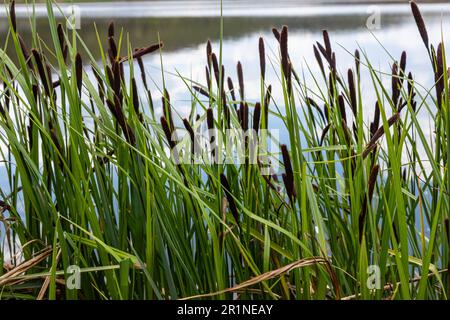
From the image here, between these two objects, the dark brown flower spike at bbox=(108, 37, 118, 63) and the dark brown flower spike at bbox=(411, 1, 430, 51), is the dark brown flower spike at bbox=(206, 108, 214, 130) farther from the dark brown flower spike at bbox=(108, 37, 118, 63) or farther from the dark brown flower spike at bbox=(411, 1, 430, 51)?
the dark brown flower spike at bbox=(411, 1, 430, 51)

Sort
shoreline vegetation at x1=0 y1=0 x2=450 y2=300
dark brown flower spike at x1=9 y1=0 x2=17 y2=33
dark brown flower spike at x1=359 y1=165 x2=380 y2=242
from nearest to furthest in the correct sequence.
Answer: dark brown flower spike at x1=359 y1=165 x2=380 y2=242 → shoreline vegetation at x1=0 y1=0 x2=450 y2=300 → dark brown flower spike at x1=9 y1=0 x2=17 y2=33

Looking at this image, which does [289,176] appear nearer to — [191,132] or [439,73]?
[191,132]

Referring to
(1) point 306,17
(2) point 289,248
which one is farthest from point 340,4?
(2) point 289,248

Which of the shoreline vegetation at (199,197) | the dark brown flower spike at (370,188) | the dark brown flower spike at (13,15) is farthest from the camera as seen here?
the dark brown flower spike at (13,15)

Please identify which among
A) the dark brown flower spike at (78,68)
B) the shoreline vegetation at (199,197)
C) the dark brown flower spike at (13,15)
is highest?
the dark brown flower spike at (13,15)

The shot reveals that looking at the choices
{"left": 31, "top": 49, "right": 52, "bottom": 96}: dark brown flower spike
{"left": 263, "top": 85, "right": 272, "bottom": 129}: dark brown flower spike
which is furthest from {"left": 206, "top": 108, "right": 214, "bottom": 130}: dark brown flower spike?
{"left": 31, "top": 49, "right": 52, "bottom": 96}: dark brown flower spike

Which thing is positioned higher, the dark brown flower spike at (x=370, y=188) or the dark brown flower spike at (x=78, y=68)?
the dark brown flower spike at (x=78, y=68)

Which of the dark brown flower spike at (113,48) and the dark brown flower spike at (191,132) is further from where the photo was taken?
the dark brown flower spike at (113,48)

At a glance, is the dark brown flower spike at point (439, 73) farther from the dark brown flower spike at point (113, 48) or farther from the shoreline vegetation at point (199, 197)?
the dark brown flower spike at point (113, 48)

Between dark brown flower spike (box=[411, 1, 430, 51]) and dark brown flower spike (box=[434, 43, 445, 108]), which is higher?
dark brown flower spike (box=[411, 1, 430, 51])

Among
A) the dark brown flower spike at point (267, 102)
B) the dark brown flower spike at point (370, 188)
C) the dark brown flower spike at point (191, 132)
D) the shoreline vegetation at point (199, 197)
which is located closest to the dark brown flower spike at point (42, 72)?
the shoreline vegetation at point (199, 197)

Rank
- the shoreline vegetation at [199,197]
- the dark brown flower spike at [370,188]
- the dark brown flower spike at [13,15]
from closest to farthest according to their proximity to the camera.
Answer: the dark brown flower spike at [370,188], the shoreline vegetation at [199,197], the dark brown flower spike at [13,15]
